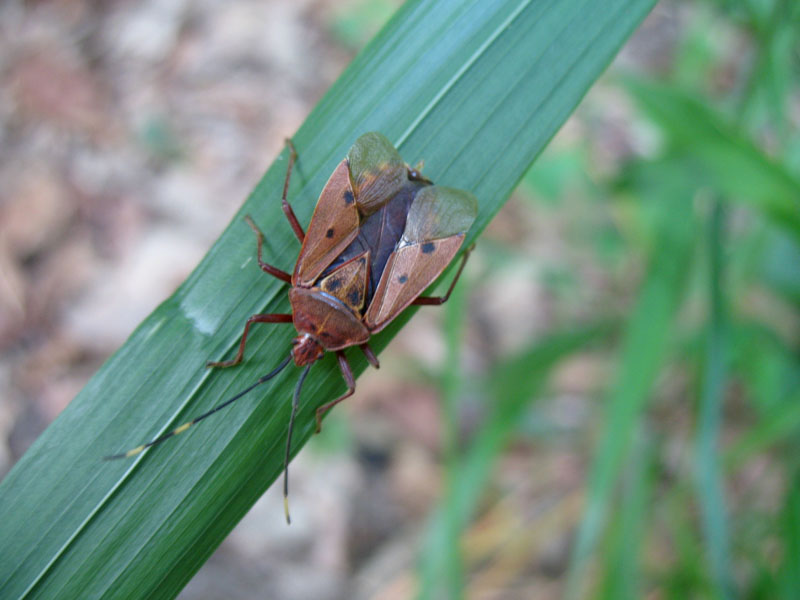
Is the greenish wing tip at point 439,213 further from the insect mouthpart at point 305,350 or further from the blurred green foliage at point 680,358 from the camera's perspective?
the blurred green foliage at point 680,358

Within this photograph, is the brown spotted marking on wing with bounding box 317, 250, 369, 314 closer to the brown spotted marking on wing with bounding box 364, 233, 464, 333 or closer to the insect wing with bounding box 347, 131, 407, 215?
the brown spotted marking on wing with bounding box 364, 233, 464, 333

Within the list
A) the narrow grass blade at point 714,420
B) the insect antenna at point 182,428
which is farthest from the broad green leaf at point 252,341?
the narrow grass blade at point 714,420

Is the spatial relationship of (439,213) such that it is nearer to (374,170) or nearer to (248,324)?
(374,170)

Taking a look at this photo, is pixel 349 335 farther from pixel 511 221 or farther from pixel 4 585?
pixel 511 221

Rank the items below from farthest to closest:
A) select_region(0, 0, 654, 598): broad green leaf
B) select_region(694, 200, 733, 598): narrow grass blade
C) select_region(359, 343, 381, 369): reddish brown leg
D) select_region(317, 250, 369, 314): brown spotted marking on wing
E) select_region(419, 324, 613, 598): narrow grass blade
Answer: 1. select_region(419, 324, 613, 598): narrow grass blade
2. select_region(694, 200, 733, 598): narrow grass blade
3. select_region(317, 250, 369, 314): brown spotted marking on wing
4. select_region(359, 343, 381, 369): reddish brown leg
5. select_region(0, 0, 654, 598): broad green leaf

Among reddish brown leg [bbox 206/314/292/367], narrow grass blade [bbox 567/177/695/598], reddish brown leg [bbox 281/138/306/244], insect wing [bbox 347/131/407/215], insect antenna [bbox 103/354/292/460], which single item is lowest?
insect antenna [bbox 103/354/292/460]

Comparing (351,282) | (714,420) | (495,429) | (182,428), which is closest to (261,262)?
(351,282)

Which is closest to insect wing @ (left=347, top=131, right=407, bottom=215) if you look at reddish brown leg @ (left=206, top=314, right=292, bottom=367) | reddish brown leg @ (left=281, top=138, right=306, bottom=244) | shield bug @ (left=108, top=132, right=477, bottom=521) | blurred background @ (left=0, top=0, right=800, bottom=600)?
shield bug @ (left=108, top=132, right=477, bottom=521)
